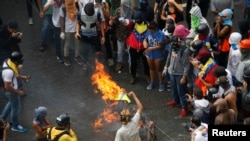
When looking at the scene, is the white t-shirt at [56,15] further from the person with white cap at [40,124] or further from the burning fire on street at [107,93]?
the person with white cap at [40,124]

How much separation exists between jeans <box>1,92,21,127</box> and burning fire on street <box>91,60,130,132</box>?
162cm

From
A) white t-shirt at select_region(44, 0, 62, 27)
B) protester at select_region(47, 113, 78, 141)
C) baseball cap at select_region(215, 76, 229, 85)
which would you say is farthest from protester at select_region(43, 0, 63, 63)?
baseball cap at select_region(215, 76, 229, 85)

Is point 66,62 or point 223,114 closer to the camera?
point 223,114

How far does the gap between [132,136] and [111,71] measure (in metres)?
4.24

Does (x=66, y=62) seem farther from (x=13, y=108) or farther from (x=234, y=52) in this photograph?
(x=234, y=52)

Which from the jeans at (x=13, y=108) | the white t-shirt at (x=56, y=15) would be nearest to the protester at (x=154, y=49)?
the white t-shirt at (x=56, y=15)

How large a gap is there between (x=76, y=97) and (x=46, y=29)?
7.38ft

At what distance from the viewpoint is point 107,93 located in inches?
462

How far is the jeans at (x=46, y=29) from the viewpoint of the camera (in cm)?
1323

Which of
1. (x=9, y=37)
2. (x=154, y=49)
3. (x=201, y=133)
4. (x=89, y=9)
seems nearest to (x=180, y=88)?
(x=154, y=49)

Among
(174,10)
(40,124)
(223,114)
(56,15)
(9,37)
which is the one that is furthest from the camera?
(56,15)

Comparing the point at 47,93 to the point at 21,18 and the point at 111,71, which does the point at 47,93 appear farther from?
the point at 21,18

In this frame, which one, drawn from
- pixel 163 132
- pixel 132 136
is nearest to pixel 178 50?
pixel 163 132

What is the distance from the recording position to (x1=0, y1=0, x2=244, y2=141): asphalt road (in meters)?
10.8
